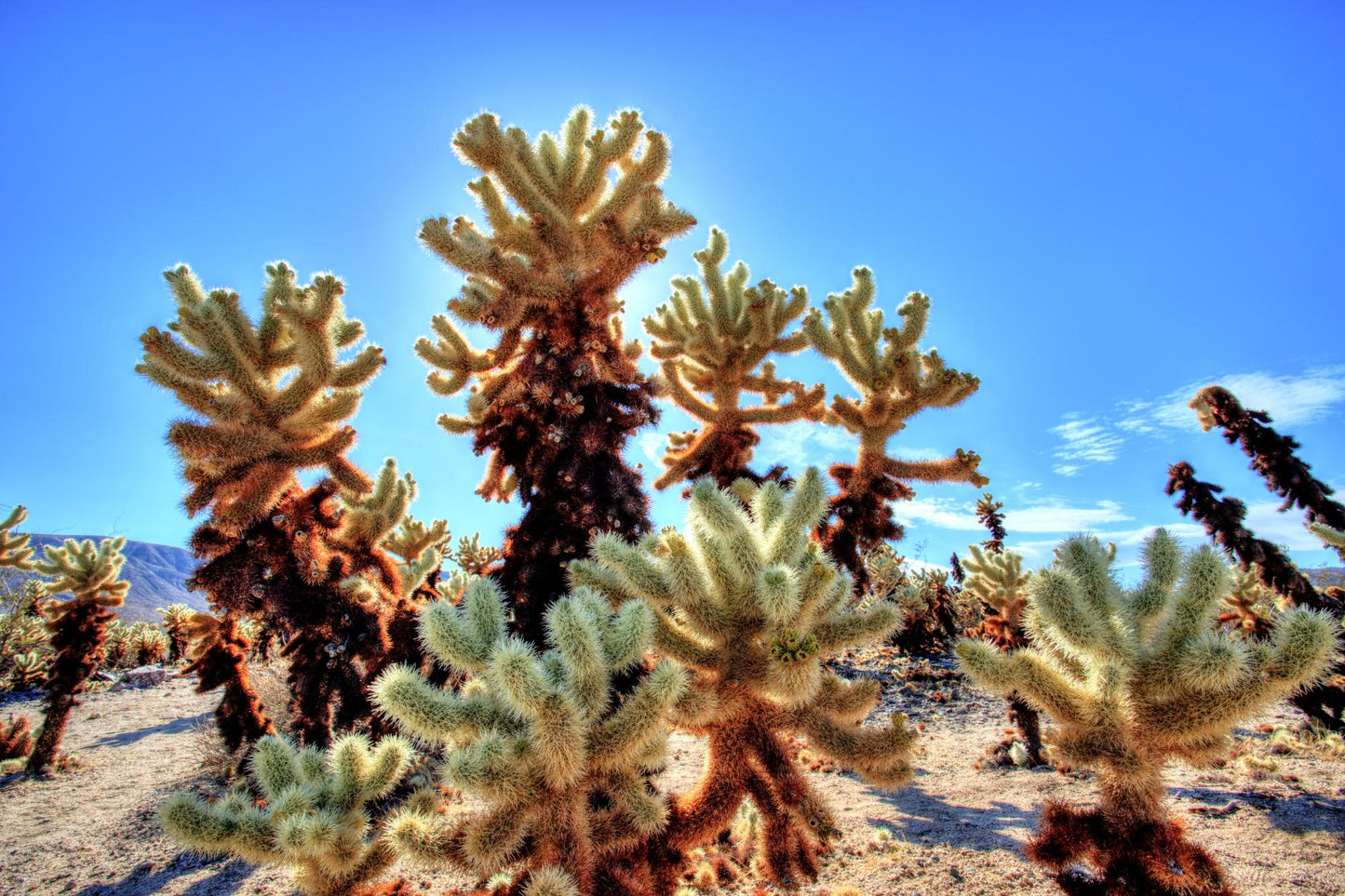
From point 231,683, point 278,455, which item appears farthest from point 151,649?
point 278,455

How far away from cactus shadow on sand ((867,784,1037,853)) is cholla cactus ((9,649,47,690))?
58.3 feet

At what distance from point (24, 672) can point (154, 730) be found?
5809mm

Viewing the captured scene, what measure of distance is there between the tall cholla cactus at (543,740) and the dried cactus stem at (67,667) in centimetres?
997

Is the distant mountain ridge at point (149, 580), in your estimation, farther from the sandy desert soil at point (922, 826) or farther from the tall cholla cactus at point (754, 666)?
the tall cholla cactus at point (754, 666)

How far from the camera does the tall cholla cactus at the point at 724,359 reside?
282 inches

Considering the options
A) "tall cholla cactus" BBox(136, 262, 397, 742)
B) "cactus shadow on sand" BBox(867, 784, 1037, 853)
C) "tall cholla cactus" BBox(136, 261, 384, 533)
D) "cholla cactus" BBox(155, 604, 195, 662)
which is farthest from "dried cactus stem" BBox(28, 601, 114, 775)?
"cactus shadow on sand" BBox(867, 784, 1037, 853)

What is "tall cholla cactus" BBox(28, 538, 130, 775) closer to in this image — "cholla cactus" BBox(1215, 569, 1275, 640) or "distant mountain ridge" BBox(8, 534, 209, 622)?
"cholla cactus" BBox(1215, 569, 1275, 640)

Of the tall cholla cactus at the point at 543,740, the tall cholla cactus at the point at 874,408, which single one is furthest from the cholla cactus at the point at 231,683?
the tall cholla cactus at the point at 874,408

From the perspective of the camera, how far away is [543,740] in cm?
252

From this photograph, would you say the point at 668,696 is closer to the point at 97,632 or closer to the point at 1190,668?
the point at 1190,668

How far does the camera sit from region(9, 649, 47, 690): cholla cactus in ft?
44.4

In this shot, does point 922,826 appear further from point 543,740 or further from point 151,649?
point 151,649

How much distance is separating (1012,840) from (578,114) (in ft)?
23.9

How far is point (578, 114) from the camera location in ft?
18.3
